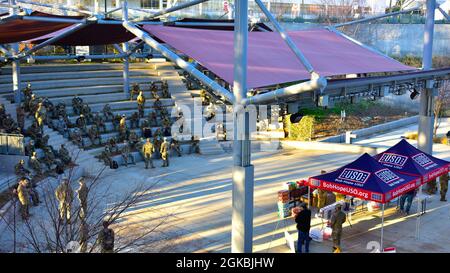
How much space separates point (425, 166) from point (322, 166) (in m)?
7.28

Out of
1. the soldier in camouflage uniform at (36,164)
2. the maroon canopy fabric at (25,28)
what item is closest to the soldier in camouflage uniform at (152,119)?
the maroon canopy fabric at (25,28)

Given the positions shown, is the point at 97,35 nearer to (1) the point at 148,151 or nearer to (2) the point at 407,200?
(1) the point at 148,151

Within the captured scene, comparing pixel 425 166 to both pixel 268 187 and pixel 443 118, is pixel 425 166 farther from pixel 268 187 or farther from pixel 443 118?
pixel 443 118

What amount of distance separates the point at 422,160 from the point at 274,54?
5259mm

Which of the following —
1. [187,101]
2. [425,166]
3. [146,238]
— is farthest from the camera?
[187,101]

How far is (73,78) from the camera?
98.6 feet

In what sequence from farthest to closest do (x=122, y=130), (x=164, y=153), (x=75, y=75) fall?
(x=75, y=75) → (x=122, y=130) → (x=164, y=153)

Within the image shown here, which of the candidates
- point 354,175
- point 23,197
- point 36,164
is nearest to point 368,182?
point 354,175

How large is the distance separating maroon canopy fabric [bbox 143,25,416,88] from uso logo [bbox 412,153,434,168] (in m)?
3.09

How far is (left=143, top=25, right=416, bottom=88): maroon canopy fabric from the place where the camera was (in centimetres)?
1261

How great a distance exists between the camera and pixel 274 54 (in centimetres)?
1506

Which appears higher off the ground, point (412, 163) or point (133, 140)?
point (412, 163)

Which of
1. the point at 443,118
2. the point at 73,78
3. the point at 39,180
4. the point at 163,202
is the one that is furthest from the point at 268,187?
the point at 443,118
